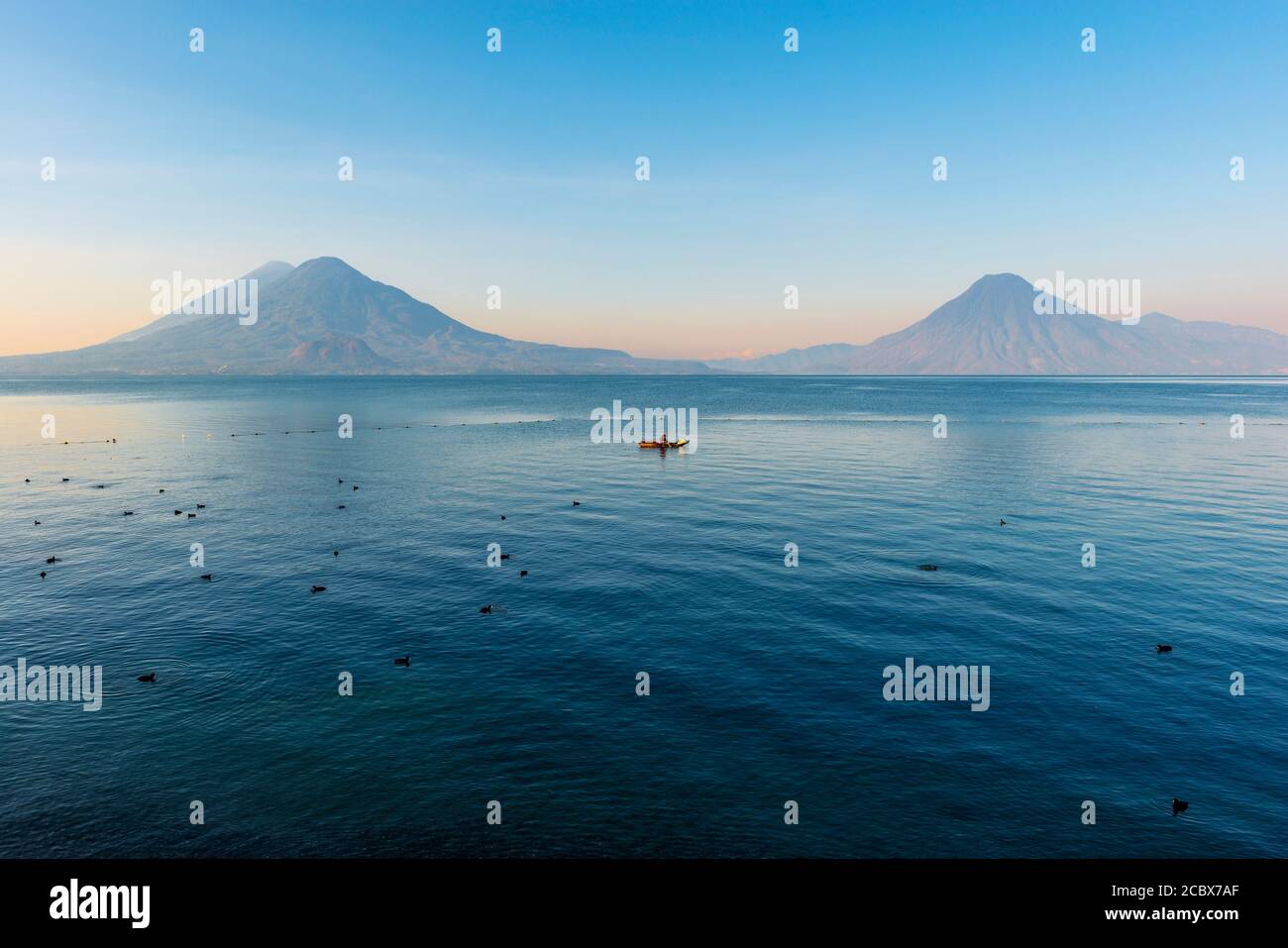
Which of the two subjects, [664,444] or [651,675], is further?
[664,444]

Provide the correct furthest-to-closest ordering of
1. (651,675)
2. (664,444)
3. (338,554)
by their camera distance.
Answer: (664,444) → (338,554) → (651,675)

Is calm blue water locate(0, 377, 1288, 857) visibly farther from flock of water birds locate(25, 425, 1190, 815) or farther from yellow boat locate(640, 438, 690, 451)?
yellow boat locate(640, 438, 690, 451)

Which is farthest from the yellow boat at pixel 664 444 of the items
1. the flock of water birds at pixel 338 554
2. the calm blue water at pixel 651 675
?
the flock of water birds at pixel 338 554

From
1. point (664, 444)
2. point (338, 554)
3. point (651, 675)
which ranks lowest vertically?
point (651, 675)

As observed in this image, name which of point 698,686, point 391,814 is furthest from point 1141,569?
point 391,814

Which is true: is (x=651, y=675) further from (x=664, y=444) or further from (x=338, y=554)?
(x=664, y=444)

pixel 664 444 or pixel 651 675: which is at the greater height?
pixel 664 444

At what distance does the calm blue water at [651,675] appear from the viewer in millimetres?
26562

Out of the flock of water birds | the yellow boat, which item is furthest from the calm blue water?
the yellow boat

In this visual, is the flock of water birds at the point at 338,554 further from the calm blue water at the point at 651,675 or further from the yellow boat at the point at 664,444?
the yellow boat at the point at 664,444

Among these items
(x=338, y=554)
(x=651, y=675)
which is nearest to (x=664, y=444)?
(x=338, y=554)

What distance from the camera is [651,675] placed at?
3859 centimetres
